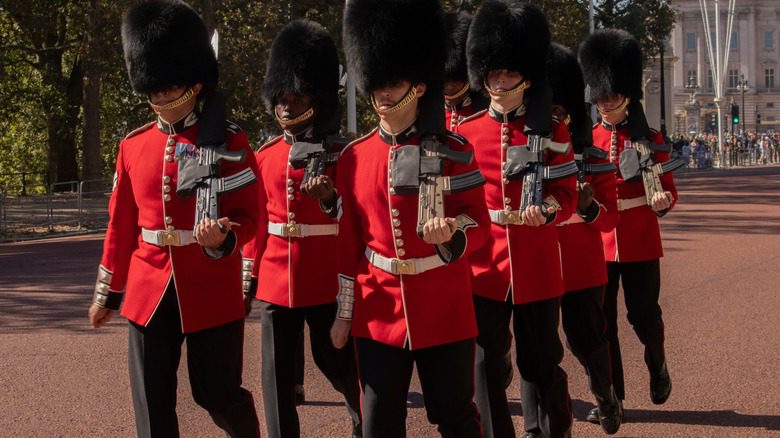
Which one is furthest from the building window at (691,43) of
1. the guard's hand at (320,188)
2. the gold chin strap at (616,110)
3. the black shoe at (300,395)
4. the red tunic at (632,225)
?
the guard's hand at (320,188)

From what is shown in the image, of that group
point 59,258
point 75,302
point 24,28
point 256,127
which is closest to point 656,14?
point 256,127

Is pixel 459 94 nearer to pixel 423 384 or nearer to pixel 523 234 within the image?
pixel 523 234

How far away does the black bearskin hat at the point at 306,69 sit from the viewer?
19.5 ft

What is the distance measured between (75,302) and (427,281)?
742cm

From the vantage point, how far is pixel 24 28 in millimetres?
25812

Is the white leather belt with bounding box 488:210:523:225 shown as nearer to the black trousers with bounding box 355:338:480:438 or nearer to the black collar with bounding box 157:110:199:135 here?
the black trousers with bounding box 355:338:480:438

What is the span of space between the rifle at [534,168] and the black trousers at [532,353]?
1.44 ft

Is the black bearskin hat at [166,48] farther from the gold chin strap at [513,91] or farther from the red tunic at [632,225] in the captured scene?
the red tunic at [632,225]

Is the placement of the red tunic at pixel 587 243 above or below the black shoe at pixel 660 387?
above

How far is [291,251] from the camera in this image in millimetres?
5672

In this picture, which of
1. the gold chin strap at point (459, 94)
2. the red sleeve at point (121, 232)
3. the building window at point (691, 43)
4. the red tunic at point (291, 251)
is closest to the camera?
the red sleeve at point (121, 232)

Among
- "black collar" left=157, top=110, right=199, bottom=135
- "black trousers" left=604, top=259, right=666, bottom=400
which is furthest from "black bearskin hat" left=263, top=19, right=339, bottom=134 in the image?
"black trousers" left=604, top=259, right=666, bottom=400

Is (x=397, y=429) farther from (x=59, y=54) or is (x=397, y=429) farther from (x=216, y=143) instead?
(x=59, y=54)

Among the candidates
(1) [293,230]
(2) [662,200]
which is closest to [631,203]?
(2) [662,200]
